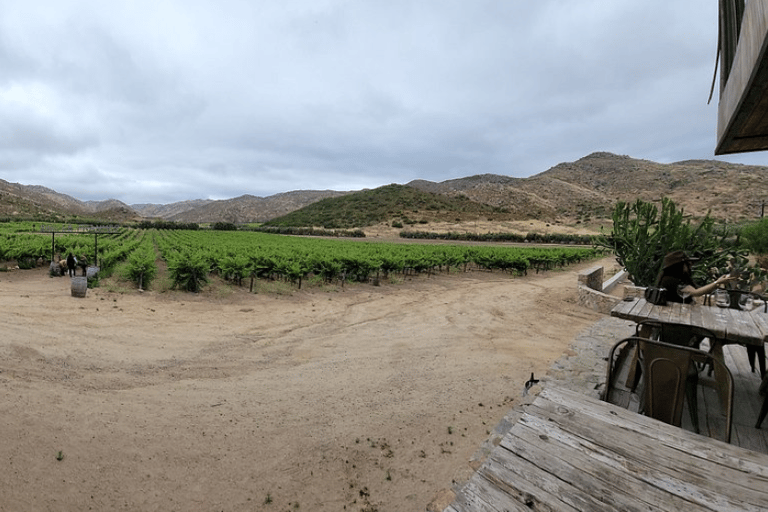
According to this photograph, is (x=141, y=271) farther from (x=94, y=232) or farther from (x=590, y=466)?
(x=590, y=466)

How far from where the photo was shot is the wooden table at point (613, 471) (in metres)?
1.36

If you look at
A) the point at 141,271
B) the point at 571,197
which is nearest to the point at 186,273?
the point at 141,271

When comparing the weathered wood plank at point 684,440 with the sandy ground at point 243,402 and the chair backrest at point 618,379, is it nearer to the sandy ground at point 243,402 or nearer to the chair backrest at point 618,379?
the chair backrest at point 618,379

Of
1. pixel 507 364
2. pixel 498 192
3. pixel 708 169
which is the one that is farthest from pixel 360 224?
pixel 708 169

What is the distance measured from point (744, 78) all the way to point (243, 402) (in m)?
5.42

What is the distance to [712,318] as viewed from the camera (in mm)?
3469

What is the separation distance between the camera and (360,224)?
66875 mm

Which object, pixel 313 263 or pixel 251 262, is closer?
pixel 251 262

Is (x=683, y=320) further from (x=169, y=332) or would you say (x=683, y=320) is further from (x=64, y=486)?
(x=169, y=332)

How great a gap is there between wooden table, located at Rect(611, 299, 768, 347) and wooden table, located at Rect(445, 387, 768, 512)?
6.28 feet

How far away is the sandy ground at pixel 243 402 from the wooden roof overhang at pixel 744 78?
3.36 metres

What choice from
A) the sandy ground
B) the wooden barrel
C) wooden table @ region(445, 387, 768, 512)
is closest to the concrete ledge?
the sandy ground

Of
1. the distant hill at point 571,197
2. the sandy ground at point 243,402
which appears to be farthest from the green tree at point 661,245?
the distant hill at point 571,197

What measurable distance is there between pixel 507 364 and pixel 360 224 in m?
61.8
